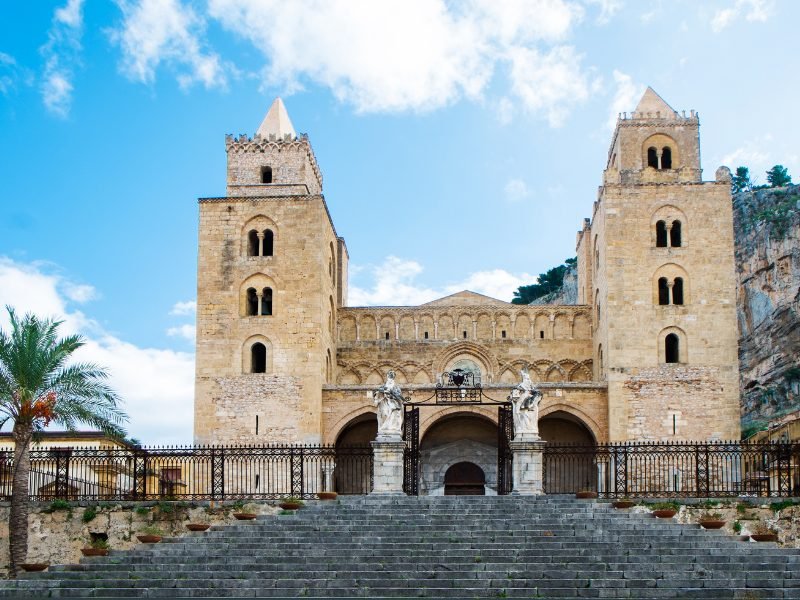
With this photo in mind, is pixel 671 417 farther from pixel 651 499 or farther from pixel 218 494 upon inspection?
pixel 218 494

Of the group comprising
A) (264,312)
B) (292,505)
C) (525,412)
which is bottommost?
(292,505)

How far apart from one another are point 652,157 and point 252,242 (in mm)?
15495

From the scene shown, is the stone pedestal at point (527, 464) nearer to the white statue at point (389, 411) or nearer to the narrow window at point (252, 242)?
the white statue at point (389, 411)

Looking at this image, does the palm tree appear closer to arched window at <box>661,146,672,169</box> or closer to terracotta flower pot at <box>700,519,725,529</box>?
terracotta flower pot at <box>700,519,725,529</box>

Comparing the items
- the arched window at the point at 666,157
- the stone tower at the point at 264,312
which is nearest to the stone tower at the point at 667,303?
the arched window at the point at 666,157

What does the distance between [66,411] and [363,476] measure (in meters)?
16.9

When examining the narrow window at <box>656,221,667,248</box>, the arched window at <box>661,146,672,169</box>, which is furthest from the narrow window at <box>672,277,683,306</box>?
the arched window at <box>661,146,672,169</box>

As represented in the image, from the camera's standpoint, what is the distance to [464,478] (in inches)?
1570

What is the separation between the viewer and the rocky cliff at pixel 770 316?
172ft

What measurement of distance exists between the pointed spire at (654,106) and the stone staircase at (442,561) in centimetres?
2296

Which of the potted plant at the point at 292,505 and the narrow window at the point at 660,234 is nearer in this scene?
the potted plant at the point at 292,505

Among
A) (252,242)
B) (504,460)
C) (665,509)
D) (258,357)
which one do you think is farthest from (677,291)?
(665,509)

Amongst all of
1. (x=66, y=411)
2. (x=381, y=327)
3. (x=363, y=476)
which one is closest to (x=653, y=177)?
(x=381, y=327)

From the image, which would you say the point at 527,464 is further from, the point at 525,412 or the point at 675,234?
the point at 675,234
